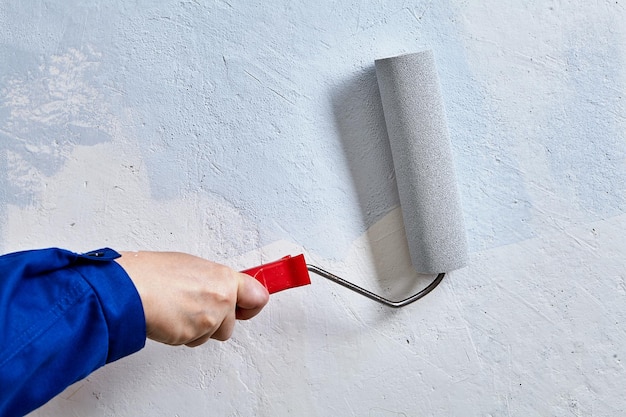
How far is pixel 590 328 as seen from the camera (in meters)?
1.03

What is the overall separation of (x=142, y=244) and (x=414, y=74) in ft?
1.73

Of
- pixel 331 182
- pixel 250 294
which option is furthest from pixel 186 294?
pixel 331 182

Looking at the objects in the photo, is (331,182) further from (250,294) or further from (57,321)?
(57,321)

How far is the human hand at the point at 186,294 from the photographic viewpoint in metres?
0.74

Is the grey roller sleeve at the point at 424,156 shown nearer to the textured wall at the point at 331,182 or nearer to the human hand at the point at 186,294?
the textured wall at the point at 331,182

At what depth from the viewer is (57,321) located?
2.10 ft

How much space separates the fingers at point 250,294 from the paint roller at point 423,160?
13 centimetres

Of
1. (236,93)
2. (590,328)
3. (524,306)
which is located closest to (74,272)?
(236,93)

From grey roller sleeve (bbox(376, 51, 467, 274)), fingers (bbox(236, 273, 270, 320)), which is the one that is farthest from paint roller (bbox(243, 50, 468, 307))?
fingers (bbox(236, 273, 270, 320))

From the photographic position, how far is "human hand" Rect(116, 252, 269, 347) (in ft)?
2.42

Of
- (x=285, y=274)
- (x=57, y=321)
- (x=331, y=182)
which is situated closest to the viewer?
(x=57, y=321)

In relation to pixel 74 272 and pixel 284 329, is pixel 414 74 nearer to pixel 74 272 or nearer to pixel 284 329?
pixel 284 329

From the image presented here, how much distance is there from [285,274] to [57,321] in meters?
0.36

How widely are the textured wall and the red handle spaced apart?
0.35ft
